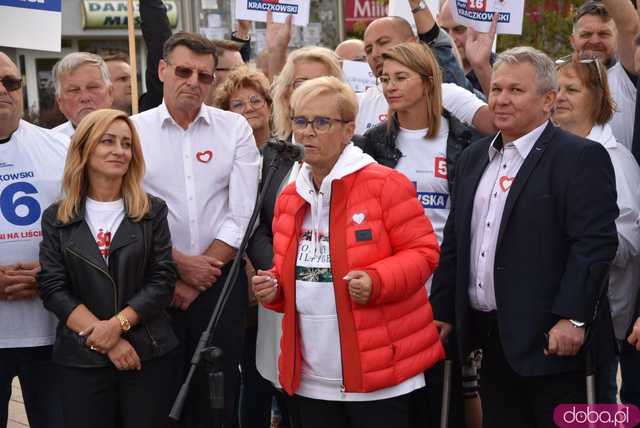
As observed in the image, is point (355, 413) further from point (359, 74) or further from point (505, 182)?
→ point (359, 74)

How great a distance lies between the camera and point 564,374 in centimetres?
406

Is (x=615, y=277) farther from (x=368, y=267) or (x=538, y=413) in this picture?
(x=368, y=267)

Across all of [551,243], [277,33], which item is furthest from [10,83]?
[551,243]

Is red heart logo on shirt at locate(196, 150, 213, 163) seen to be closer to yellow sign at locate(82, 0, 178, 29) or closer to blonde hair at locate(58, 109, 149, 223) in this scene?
blonde hair at locate(58, 109, 149, 223)

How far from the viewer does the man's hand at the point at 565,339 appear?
154 inches

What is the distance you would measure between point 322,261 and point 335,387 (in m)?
0.53

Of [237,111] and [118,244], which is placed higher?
[237,111]

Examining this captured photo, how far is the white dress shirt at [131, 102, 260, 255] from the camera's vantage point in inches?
198

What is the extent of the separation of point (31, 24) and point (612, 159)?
3533 millimetres

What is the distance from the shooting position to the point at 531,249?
404 cm

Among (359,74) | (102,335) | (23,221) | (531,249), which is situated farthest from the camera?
(359,74)

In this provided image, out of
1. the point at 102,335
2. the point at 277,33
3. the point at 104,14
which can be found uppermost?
the point at 104,14

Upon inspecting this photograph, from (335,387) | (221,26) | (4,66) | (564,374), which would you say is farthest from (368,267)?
(221,26)

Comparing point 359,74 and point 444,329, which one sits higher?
point 359,74
